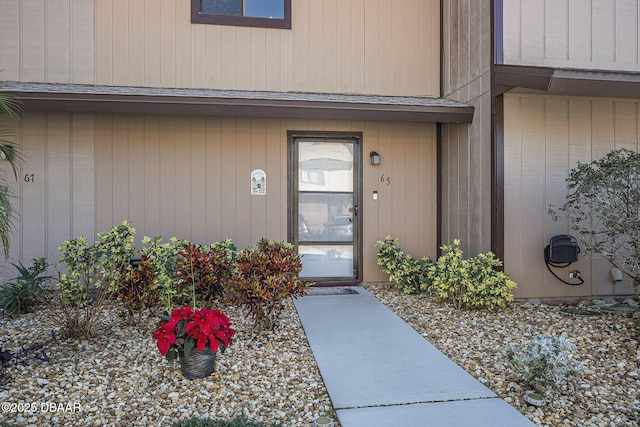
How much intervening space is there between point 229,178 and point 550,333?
14.3ft

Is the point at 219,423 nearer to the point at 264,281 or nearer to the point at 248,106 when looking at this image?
the point at 264,281

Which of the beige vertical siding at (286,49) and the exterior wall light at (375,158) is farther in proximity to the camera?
the exterior wall light at (375,158)

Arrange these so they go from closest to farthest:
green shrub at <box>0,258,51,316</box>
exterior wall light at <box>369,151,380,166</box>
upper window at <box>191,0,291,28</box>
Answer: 1. green shrub at <box>0,258,51,316</box>
2. upper window at <box>191,0,291,28</box>
3. exterior wall light at <box>369,151,380,166</box>

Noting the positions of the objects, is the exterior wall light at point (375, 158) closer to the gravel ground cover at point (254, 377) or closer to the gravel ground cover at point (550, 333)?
the gravel ground cover at point (550, 333)

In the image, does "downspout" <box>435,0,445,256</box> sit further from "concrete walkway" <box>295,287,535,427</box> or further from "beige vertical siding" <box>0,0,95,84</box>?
"beige vertical siding" <box>0,0,95,84</box>

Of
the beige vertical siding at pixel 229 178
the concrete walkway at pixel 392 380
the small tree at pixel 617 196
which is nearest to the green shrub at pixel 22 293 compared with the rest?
the beige vertical siding at pixel 229 178

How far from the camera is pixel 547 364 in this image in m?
2.79

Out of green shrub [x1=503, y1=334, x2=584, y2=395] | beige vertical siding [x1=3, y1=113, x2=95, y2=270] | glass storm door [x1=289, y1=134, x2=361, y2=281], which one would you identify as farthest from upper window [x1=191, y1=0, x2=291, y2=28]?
green shrub [x1=503, y1=334, x2=584, y2=395]

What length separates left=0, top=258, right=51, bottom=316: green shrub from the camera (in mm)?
4766

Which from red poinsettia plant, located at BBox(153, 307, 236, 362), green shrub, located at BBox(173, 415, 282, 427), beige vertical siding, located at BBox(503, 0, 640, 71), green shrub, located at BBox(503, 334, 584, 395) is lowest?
green shrub, located at BBox(173, 415, 282, 427)

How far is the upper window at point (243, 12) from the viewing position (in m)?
5.96

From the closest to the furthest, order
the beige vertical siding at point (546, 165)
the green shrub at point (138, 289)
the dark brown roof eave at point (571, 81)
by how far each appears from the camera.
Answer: the green shrub at point (138, 289)
the dark brown roof eave at point (571, 81)
the beige vertical siding at point (546, 165)

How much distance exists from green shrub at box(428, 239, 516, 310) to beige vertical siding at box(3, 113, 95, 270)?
4723 mm

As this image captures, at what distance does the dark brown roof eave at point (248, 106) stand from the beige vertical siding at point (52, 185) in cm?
62
